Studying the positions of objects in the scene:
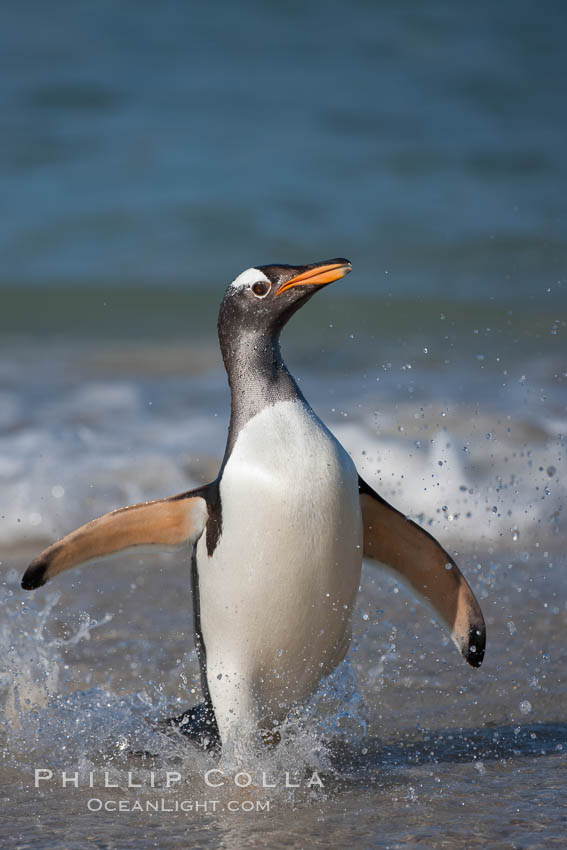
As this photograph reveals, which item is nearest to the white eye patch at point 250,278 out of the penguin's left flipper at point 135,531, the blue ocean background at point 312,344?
the penguin's left flipper at point 135,531

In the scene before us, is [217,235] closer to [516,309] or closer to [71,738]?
[516,309]

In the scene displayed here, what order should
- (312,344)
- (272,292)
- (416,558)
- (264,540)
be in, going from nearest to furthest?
(264,540), (272,292), (416,558), (312,344)

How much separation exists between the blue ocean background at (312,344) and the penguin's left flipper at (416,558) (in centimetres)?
32

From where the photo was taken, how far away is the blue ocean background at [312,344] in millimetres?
2650

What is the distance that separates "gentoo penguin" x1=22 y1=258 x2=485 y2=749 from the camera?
252 cm

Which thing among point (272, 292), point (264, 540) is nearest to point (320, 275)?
point (272, 292)

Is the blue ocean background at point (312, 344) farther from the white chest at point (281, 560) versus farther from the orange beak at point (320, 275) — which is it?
the orange beak at point (320, 275)

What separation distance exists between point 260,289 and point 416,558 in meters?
0.79

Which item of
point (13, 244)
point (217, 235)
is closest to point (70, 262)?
point (13, 244)

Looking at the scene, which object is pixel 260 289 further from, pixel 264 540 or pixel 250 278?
pixel 264 540

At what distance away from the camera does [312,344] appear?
956 centimetres

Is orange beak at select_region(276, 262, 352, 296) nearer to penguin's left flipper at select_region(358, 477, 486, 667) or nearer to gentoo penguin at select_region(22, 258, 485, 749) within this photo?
gentoo penguin at select_region(22, 258, 485, 749)

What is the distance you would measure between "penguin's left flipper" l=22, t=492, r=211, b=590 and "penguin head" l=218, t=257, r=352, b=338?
17.6 inches

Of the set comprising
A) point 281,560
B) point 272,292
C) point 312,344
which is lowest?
point 312,344
